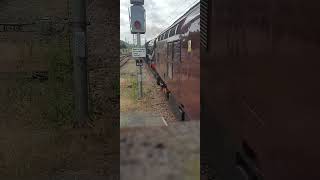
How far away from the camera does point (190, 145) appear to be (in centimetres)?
478
